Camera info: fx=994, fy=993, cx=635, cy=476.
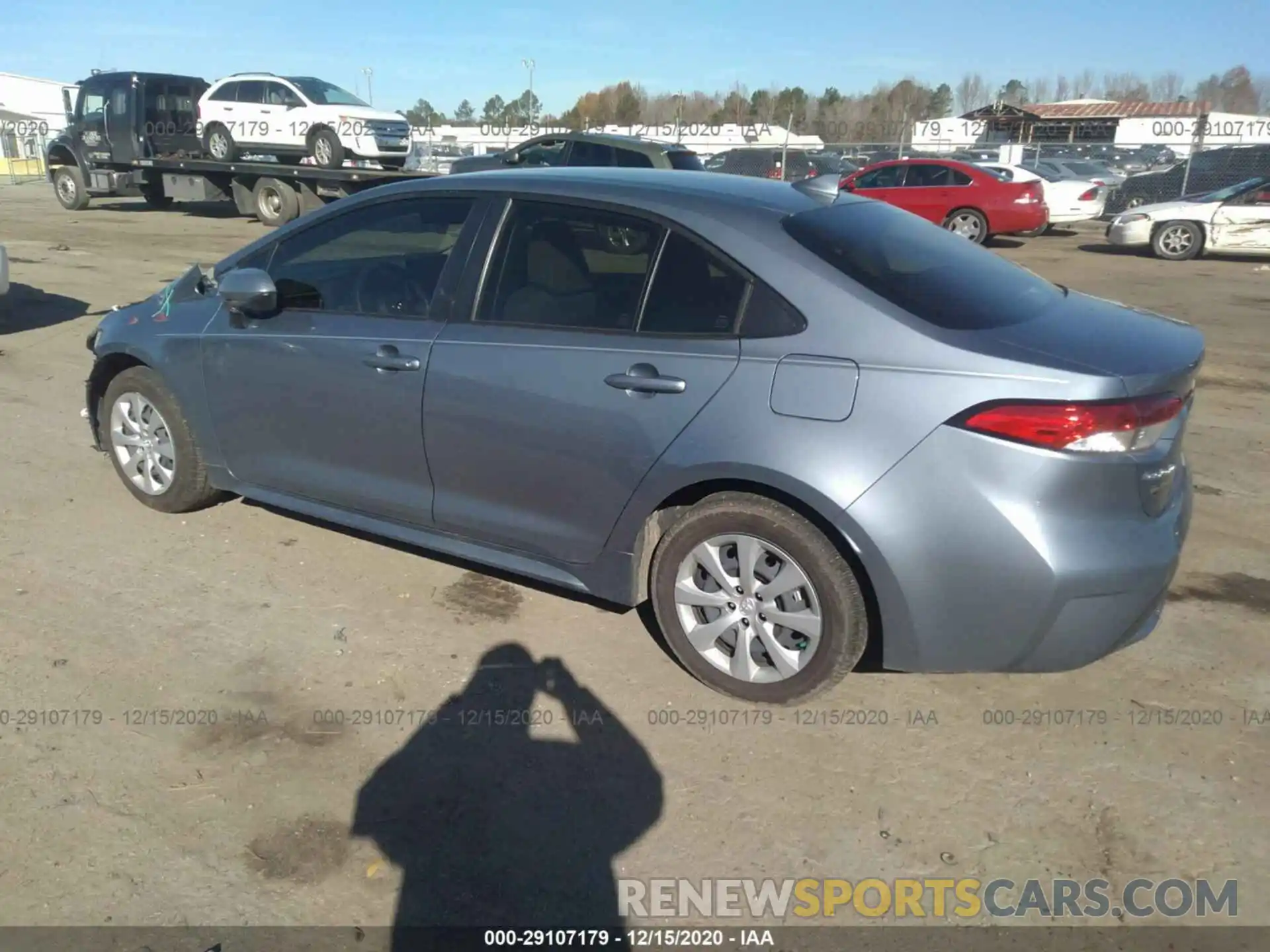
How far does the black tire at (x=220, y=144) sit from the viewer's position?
797 inches

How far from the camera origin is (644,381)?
10.9 ft

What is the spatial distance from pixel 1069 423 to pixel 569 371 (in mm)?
1633

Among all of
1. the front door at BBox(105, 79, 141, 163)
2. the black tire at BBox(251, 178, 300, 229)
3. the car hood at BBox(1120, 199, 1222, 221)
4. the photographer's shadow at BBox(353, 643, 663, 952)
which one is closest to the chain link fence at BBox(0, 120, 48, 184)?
the front door at BBox(105, 79, 141, 163)

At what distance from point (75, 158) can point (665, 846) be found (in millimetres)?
24669

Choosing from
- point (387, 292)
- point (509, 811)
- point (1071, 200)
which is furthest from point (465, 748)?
point (1071, 200)

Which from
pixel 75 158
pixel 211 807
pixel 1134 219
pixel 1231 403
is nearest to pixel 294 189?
pixel 75 158

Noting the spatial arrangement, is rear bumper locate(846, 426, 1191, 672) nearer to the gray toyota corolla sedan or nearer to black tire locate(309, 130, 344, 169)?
the gray toyota corolla sedan

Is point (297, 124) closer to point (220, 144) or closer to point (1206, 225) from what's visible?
point (220, 144)

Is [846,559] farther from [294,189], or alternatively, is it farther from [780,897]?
[294,189]

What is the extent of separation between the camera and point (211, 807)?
9.67ft

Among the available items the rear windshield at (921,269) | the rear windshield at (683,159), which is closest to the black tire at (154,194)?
the rear windshield at (683,159)

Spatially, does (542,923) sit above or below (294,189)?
below

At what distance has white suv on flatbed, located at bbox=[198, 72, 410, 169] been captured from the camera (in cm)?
1897

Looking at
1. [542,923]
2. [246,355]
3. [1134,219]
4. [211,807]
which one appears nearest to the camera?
[542,923]
